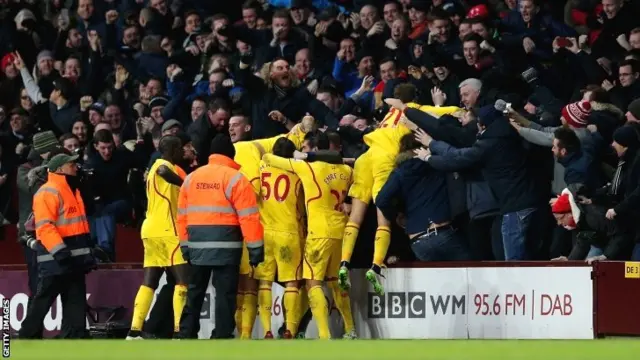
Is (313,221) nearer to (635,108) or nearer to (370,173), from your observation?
(370,173)

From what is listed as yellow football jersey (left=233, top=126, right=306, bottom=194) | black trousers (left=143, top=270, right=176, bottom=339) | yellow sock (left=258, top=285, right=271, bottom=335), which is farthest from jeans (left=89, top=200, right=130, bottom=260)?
yellow sock (left=258, top=285, right=271, bottom=335)

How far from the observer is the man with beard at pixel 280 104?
21078 mm

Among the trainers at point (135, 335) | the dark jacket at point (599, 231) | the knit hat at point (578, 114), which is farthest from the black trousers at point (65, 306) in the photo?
the knit hat at point (578, 114)

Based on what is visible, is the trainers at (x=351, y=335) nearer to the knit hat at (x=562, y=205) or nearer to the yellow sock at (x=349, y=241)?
A: the yellow sock at (x=349, y=241)

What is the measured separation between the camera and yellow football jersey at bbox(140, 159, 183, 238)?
1950 cm

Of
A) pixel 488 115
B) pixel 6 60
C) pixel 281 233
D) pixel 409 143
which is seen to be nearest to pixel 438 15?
pixel 409 143

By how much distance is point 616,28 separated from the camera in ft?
67.7

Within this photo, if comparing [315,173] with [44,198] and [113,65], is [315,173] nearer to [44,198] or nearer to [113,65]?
[44,198]

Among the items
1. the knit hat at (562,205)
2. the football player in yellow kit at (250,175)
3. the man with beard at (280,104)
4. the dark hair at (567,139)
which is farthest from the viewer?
the man with beard at (280,104)

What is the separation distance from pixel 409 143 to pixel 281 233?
5.78ft

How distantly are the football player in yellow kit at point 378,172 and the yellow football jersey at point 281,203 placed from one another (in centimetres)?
64

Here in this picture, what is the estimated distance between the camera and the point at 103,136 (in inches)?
904

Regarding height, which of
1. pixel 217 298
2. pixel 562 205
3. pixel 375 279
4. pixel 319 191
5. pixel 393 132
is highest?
pixel 393 132

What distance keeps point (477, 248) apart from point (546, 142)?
1.56m
